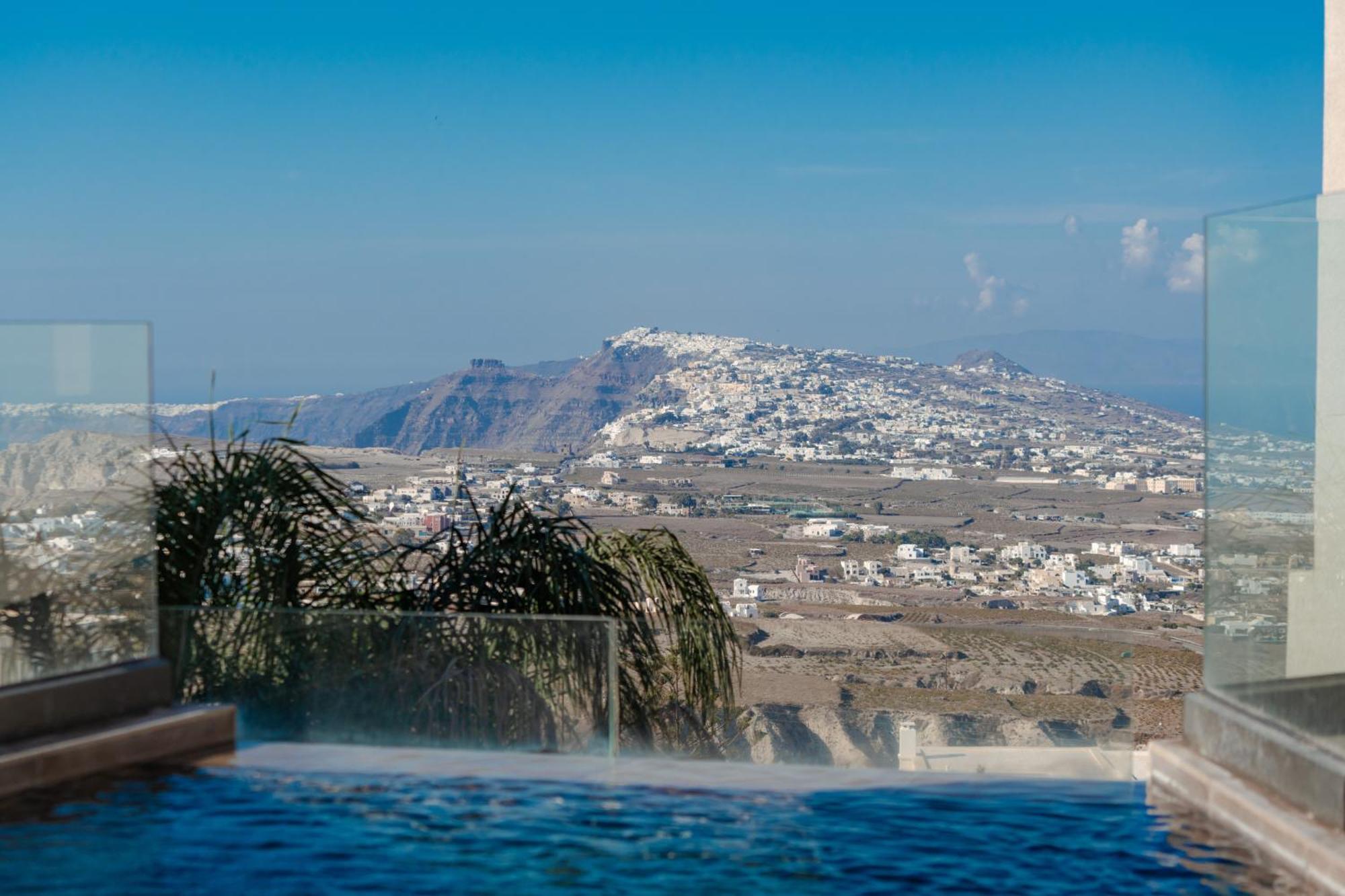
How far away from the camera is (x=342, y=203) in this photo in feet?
241

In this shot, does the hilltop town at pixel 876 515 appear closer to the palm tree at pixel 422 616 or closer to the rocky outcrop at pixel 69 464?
the rocky outcrop at pixel 69 464

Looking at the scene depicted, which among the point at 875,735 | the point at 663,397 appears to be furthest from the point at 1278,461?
the point at 663,397

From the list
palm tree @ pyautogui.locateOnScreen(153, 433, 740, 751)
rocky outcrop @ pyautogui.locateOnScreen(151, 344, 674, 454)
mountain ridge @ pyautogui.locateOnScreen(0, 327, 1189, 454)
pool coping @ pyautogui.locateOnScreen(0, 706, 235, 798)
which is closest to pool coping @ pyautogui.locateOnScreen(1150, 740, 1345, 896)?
palm tree @ pyautogui.locateOnScreen(153, 433, 740, 751)

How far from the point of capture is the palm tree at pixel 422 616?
512 centimetres

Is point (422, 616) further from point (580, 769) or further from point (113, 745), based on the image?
point (113, 745)

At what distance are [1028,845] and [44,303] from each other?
104 metres

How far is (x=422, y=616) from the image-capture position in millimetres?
5211

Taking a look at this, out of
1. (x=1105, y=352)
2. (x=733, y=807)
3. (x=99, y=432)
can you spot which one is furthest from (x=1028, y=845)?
(x=1105, y=352)

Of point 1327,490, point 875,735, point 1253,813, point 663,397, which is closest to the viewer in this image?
point 1253,813

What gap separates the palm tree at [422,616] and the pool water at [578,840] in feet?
1.69

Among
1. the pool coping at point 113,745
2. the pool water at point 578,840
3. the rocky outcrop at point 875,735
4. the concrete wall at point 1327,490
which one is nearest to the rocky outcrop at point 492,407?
the pool coping at point 113,745

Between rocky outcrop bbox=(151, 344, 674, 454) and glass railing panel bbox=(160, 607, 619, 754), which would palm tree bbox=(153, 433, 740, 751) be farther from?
rocky outcrop bbox=(151, 344, 674, 454)

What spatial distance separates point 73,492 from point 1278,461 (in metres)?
4.08

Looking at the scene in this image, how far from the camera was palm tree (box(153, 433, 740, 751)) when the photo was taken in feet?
16.8
